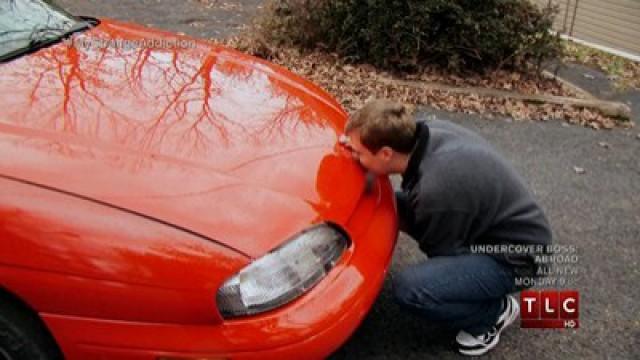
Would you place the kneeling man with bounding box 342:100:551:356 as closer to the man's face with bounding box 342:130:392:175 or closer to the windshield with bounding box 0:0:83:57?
the man's face with bounding box 342:130:392:175

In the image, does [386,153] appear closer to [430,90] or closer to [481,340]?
[481,340]

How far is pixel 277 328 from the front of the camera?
2078 millimetres

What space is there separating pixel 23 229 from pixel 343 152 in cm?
126

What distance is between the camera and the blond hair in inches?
103

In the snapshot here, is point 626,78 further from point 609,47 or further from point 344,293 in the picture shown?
point 344,293

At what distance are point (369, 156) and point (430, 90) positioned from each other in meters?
3.53

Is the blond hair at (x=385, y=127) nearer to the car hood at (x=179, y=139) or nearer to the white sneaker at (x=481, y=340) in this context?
the car hood at (x=179, y=139)

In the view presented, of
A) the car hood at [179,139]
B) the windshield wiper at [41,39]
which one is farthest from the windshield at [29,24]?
the car hood at [179,139]

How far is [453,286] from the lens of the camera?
272 centimetres

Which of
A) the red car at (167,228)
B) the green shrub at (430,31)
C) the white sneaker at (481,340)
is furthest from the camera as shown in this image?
the green shrub at (430,31)

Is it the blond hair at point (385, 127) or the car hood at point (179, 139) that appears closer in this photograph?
the car hood at point (179, 139)

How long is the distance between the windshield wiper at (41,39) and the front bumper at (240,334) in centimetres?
125

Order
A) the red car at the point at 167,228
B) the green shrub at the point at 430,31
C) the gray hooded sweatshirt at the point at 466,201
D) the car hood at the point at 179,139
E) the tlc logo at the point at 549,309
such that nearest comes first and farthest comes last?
1. the red car at the point at 167,228
2. the car hood at the point at 179,139
3. the gray hooded sweatshirt at the point at 466,201
4. the tlc logo at the point at 549,309
5. the green shrub at the point at 430,31

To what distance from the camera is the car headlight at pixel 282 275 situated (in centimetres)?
207
